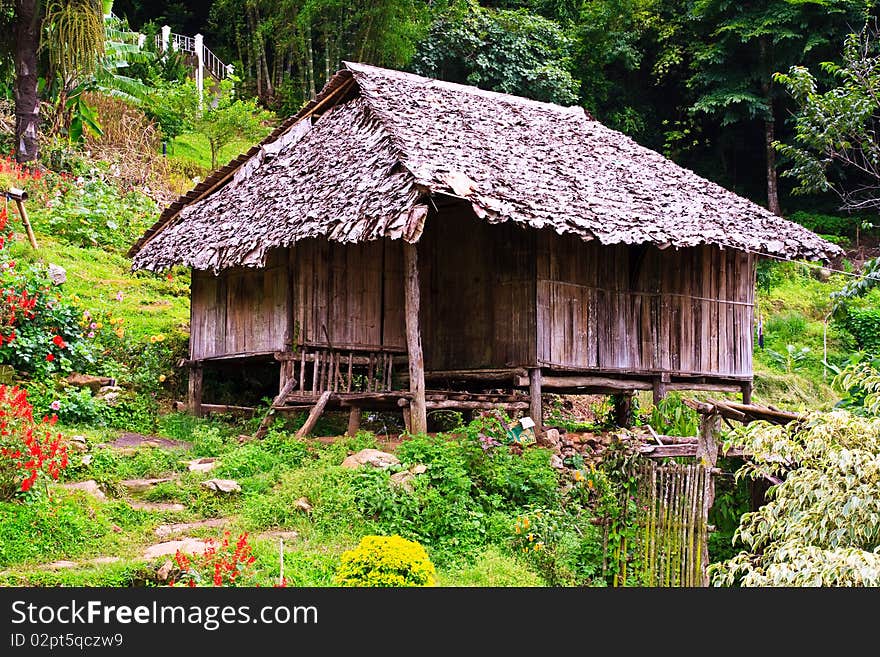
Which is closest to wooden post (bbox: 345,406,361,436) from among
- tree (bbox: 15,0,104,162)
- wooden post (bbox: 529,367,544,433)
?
wooden post (bbox: 529,367,544,433)

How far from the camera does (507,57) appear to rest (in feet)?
91.5

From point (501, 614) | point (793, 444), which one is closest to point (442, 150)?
point (793, 444)

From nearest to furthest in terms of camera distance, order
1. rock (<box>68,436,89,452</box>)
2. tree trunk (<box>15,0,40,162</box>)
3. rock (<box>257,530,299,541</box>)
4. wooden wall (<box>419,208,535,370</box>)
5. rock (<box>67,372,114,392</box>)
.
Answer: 1. rock (<box>257,530,299,541</box>)
2. rock (<box>68,436,89,452</box>)
3. wooden wall (<box>419,208,535,370</box>)
4. rock (<box>67,372,114,392</box>)
5. tree trunk (<box>15,0,40,162</box>)

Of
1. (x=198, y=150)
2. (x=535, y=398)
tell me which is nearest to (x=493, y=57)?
(x=198, y=150)

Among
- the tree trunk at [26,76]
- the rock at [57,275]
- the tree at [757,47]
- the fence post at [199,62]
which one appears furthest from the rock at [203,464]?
the fence post at [199,62]

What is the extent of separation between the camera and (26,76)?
1900 centimetres

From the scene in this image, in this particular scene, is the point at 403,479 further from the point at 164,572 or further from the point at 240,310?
the point at 240,310

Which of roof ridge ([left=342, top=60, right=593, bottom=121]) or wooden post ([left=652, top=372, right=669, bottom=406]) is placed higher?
roof ridge ([left=342, top=60, right=593, bottom=121])

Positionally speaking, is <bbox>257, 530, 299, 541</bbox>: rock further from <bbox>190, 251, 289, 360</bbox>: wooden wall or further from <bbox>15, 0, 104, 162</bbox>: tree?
<bbox>15, 0, 104, 162</bbox>: tree

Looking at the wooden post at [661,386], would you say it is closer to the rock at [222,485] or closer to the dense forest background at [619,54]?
the rock at [222,485]

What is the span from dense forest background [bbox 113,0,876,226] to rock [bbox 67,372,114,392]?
15533mm

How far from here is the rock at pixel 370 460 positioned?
10133 millimetres

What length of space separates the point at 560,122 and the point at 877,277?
5.56 m

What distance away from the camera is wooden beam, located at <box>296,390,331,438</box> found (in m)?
12.0
